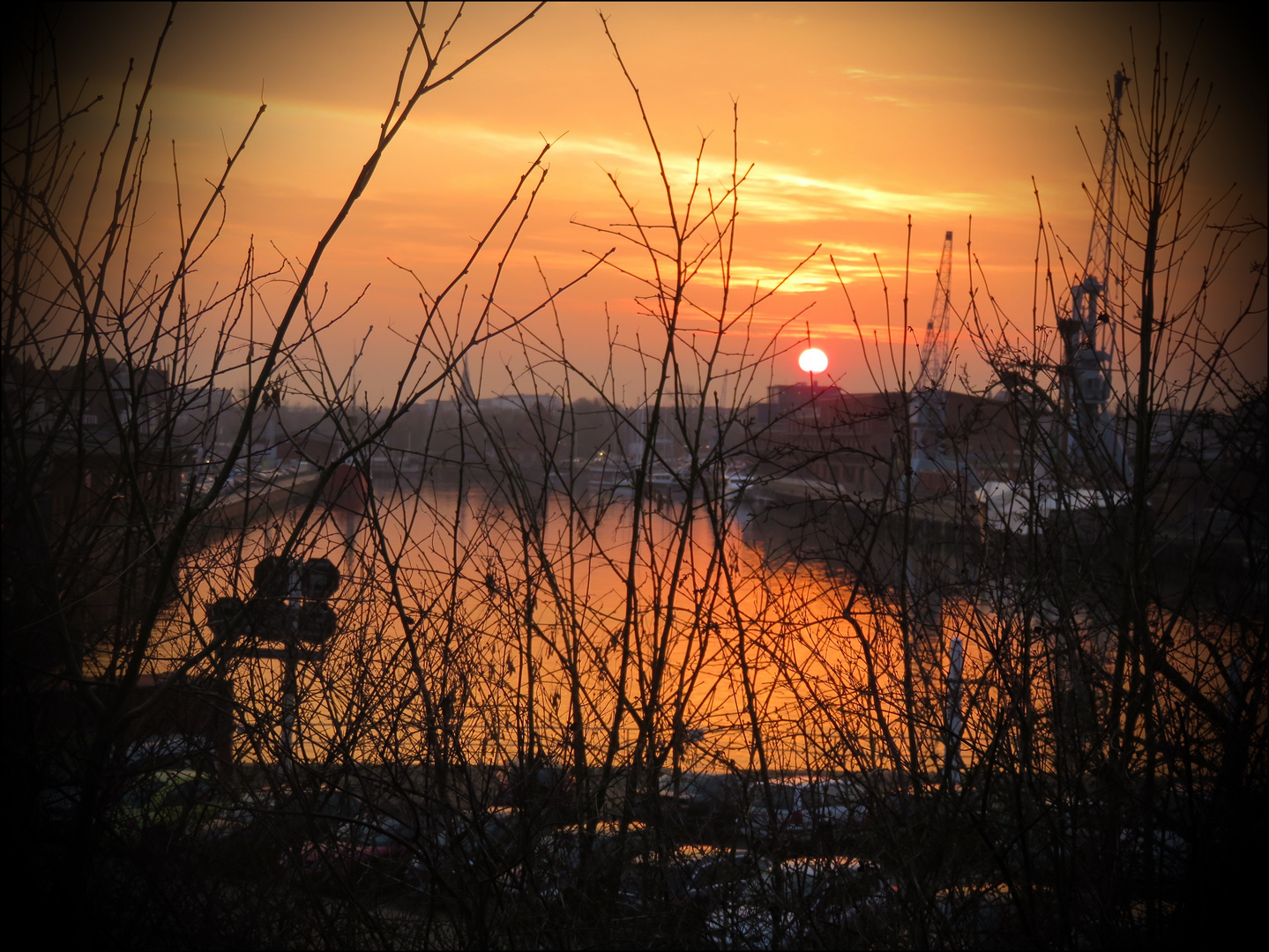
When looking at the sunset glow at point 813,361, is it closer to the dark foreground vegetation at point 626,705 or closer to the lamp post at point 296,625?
the dark foreground vegetation at point 626,705

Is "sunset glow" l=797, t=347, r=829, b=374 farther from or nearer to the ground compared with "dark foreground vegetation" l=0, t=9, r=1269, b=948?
farther from the ground

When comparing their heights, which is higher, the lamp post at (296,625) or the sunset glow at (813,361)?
the sunset glow at (813,361)

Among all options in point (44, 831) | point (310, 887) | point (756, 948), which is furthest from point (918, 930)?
point (44, 831)

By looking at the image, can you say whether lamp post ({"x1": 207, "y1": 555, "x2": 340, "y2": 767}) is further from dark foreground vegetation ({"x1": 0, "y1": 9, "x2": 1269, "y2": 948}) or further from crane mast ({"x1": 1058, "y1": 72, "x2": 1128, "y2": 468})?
crane mast ({"x1": 1058, "y1": 72, "x2": 1128, "y2": 468})

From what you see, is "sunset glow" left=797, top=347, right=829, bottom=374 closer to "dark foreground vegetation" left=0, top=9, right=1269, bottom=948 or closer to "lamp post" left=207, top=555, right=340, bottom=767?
"dark foreground vegetation" left=0, top=9, right=1269, bottom=948

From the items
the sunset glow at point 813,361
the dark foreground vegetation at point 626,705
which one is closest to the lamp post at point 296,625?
the dark foreground vegetation at point 626,705

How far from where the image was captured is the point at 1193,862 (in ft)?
7.98

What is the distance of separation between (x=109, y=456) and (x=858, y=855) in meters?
2.30

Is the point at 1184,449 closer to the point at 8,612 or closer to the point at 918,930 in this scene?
the point at 918,930

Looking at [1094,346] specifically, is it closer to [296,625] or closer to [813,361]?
[813,361]

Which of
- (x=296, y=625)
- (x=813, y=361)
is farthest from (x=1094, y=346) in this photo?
(x=296, y=625)

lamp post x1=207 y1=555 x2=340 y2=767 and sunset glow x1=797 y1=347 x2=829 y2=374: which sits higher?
sunset glow x1=797 y1=347 x2=829 y2=374

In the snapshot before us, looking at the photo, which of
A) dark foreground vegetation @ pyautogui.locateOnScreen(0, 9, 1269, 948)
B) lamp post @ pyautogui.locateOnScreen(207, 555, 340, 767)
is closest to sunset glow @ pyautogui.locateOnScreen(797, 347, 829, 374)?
dark foreground vegetation @ pyautogui.locateOnScreen(0, 9, 1269, 948)

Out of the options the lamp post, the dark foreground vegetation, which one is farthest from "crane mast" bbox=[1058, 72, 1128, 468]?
the lamp post
